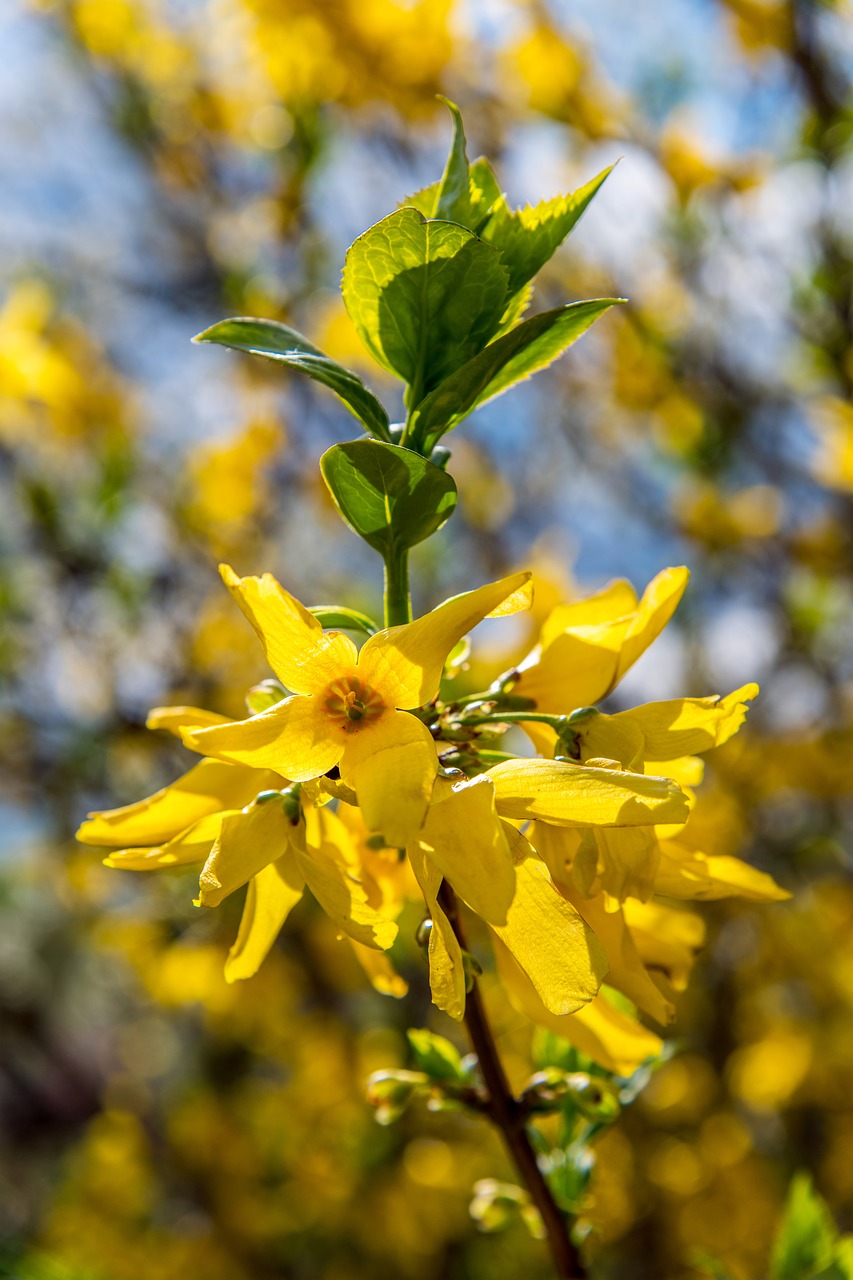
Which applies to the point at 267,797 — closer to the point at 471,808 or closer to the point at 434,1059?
the point at 471,808

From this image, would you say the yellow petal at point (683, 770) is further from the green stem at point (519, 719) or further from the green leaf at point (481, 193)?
the green leaf at point (481, 193)

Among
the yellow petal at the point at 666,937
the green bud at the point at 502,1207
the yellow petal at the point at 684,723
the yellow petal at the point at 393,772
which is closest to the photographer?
the yellow petal at the point at 393,772

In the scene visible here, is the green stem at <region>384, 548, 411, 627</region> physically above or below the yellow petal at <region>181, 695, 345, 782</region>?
above

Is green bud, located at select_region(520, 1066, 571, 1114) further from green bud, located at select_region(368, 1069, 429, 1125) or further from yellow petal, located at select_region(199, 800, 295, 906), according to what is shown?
yellow petal, located at select_region(199, 800, 295, 906)

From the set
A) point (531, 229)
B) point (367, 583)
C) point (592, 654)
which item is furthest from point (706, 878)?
point (367, 583)

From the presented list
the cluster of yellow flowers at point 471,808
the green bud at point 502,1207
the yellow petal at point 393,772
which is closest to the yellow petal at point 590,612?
the cluster of yellow flowers at point 471,808

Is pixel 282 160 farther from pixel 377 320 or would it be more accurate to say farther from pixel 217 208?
pixel 377 320

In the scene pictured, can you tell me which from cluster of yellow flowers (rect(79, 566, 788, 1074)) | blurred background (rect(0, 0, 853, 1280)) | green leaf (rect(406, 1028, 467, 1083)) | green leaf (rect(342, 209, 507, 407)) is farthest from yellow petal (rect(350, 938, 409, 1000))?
blurred background (rect(0, 0, 853, 1280))
